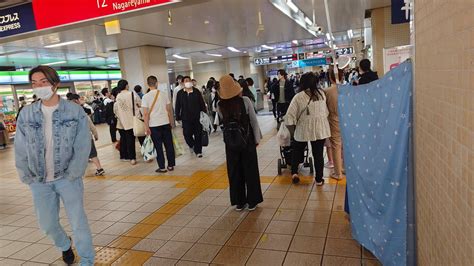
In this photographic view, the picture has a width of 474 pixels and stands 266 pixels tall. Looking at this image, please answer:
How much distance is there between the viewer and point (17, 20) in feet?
15.6

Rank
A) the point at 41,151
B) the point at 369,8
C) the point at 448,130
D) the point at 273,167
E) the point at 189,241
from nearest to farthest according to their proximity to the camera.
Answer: the point at 448,130, the point at 41,151, the point at 189,241, the point at 273,167, the point at 369,8

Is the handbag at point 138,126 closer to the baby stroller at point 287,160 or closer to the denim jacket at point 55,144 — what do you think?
the baby stroller at point 287,160

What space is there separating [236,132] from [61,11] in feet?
8.75

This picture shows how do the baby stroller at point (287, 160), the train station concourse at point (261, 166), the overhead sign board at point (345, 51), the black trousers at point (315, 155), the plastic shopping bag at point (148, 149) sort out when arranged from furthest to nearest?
1. the overhead sign board at point (345, 51)
2. the plastic shopping bag at point (148, 149)
3. the baby stroller at point (287, 160)
4. the black trousers at point (315, 155)
5. the train station concourse at point (261, 166)

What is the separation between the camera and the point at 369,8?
7887mm

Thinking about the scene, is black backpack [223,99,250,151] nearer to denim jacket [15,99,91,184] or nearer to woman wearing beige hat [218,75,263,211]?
woman wearing beige hat [218,75,263,211]

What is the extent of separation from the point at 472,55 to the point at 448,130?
1.12ft

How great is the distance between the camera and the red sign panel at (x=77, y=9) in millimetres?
3803

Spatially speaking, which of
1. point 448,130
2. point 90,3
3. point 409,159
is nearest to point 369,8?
point 90,3

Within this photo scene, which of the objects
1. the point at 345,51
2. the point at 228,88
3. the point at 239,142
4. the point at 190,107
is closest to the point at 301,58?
the point at 345,51

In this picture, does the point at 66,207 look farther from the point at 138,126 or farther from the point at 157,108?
the point at 138,126

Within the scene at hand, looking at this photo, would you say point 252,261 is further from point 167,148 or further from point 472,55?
point 167,148

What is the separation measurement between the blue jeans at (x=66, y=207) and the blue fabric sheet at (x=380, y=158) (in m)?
2.21

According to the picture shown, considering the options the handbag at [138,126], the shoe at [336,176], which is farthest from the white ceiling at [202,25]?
the shoe at [336,176]
